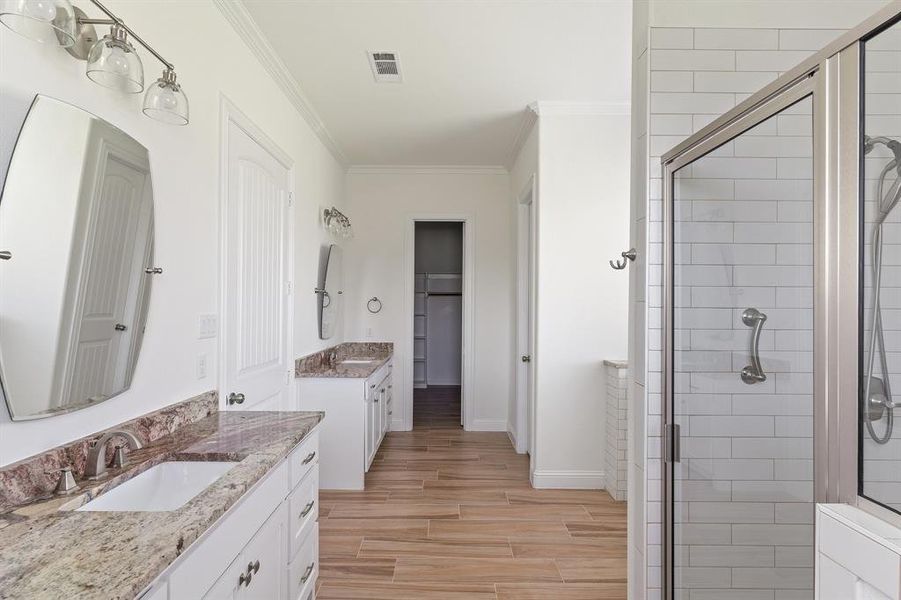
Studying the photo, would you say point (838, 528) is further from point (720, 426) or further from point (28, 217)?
point (28, 217)

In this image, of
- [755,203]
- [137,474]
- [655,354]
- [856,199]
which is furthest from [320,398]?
[856,199]

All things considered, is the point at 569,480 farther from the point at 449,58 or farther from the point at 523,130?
the point at 449,58

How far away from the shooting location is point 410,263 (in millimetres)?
5422

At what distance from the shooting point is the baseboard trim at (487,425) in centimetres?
538

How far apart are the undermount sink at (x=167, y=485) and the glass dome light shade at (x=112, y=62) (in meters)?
1.10

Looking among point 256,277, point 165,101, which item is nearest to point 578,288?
point 256,277

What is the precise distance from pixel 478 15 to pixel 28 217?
2.14 metres

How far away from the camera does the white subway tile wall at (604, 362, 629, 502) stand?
344 cm

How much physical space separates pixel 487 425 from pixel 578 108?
10.7 ft

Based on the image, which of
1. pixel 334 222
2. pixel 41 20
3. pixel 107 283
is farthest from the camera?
pixel 334 222

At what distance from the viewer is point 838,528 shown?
1.05m

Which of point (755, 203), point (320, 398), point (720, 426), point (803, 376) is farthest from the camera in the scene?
point (320, 398)

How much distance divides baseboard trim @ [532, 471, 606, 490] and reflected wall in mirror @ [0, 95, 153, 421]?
2919mm

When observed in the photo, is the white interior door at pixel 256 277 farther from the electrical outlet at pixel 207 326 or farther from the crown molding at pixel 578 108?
the crown molding at pixel 578 108
